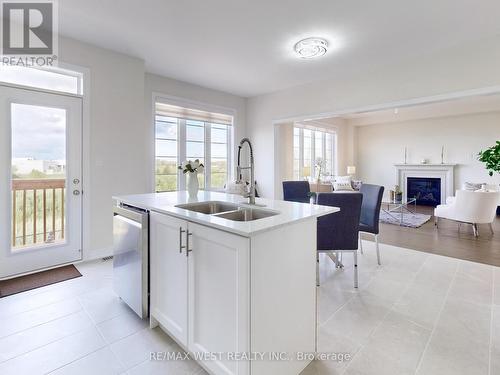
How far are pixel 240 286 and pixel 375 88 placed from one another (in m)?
4.04

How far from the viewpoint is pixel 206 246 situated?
147 centimetres

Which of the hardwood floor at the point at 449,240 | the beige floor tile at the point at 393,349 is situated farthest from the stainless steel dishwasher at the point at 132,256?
the hardwood floor at the point at 449,240

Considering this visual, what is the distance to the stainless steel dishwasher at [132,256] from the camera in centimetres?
195

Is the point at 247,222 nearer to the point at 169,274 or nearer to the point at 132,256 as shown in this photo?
the point at 169,274

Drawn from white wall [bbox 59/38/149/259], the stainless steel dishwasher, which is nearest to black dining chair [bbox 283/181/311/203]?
white wall [bbox 59/38/149/259]

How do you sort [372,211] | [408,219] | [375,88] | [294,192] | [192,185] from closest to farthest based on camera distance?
[192,185] < [372,211] < [375,88] < [294,192] < [408,219]

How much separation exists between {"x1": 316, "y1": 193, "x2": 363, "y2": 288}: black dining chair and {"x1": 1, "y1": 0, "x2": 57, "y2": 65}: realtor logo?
11.2ft

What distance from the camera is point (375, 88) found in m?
4.09

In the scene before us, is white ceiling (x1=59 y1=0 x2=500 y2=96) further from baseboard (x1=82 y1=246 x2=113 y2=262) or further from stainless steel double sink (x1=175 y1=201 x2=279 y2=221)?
baseboard (x1=82 y1=246 x2=113 y2=262)

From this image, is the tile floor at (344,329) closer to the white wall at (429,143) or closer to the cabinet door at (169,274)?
the cabinet door at (169,274)

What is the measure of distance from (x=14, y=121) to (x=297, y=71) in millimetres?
3870

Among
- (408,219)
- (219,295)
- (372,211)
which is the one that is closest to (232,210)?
(219,295)

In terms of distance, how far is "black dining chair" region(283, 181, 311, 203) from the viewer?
14.4ft

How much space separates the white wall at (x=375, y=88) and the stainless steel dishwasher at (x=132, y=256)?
Answer: 3816mm
